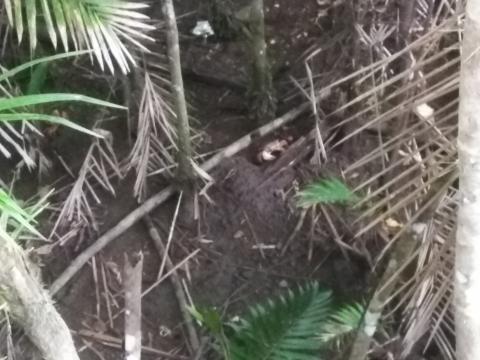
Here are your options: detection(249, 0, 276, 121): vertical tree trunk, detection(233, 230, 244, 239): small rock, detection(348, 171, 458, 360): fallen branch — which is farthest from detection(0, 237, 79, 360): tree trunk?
detection(249, 0, 276, 121): vertical tree trunk

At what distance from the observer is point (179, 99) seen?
1.60 meters

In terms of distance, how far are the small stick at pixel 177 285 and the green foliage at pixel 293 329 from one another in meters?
0.16

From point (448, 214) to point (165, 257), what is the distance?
0.70 metres

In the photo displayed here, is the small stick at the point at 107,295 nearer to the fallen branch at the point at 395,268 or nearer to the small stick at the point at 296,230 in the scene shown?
the small stick at the point at 296,230

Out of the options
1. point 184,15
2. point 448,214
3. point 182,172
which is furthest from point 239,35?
point 448,214

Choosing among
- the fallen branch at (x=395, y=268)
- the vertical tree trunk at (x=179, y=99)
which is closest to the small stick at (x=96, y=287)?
the vertical tree trunk at (x=179, y=99)

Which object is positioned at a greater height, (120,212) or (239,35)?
(239,35)

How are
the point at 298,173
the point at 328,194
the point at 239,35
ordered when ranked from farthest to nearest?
the point at 239,35 → the point at 298,173 → the point at 328,194

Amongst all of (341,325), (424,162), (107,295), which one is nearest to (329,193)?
(341,325)

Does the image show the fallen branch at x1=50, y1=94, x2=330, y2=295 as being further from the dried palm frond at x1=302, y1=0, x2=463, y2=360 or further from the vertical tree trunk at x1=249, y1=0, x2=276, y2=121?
the dried palm frond at x1=302, y1=0, x2=463, y2=360

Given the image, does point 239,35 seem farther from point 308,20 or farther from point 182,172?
point 182,172

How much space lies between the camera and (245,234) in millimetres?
1825

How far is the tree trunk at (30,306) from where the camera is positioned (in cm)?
103

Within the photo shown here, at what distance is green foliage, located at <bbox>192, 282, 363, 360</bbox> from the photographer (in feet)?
4.89
